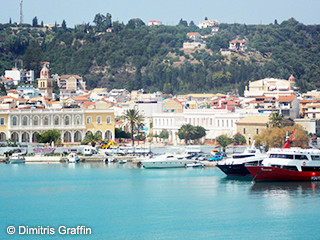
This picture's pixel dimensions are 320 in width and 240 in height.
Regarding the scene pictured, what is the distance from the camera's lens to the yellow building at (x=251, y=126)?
78625mm

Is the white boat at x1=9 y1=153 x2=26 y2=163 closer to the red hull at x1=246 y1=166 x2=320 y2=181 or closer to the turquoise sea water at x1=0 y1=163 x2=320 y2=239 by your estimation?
the turquoise sea water at x1=0 y1=163 x2=320 y2=239

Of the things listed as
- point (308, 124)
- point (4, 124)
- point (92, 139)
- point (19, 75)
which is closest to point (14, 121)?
point (4, 124)

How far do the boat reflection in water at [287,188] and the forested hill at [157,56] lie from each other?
79.4 metres

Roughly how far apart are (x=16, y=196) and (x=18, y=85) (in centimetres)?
7660

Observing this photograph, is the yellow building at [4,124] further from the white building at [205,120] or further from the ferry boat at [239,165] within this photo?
the ferry boat at [239,165]

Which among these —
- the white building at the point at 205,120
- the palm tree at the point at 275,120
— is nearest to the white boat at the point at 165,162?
the palm tree at the point at 275,120

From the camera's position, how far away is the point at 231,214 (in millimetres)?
42656

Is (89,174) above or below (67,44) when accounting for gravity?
below

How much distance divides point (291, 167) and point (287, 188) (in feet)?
8.99

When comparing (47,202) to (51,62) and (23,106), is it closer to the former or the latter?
(23,106)

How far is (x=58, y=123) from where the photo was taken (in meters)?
79.0

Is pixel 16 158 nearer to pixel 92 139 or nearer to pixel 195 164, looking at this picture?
pixel 92 139

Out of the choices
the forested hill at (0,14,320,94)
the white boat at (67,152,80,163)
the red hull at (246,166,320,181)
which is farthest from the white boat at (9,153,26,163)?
the forested hill at (0,14,320,94)

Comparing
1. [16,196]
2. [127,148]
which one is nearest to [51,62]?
[127,148]
